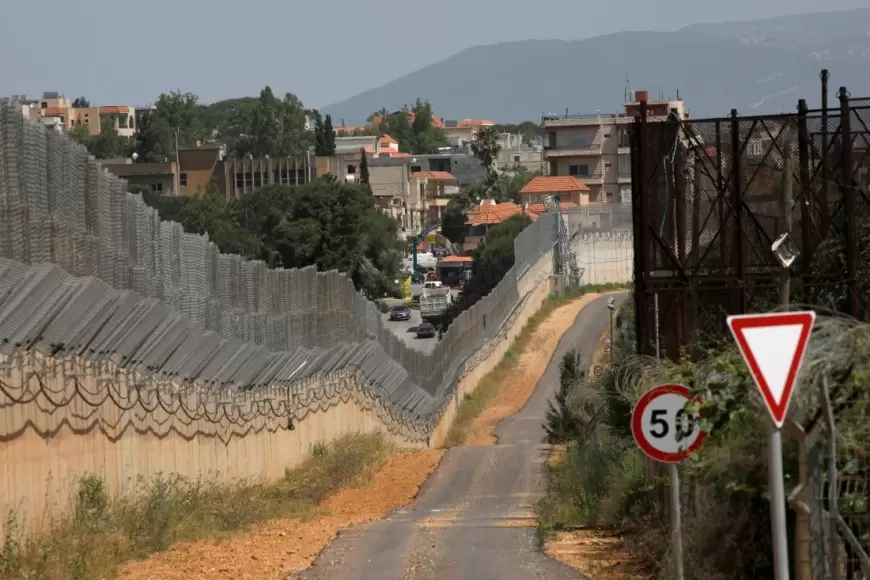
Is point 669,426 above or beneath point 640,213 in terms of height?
beneath

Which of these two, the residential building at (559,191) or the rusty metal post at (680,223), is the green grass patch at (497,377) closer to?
the rusty metal post at (680,223)

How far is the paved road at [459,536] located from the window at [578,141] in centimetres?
9481

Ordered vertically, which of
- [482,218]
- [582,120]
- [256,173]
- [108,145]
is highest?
[108,145]

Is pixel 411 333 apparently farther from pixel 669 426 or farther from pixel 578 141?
pixel 669 426

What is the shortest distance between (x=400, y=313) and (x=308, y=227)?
8.27m

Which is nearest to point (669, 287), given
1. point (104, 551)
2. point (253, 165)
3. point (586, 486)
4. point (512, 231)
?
point (586, 486)

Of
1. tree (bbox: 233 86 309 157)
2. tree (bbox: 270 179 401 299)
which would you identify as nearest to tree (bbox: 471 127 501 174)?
tree (bbox: 233 86 309 157)

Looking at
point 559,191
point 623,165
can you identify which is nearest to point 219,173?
point 559,191

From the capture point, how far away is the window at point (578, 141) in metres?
133

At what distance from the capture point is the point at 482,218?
5517 inches

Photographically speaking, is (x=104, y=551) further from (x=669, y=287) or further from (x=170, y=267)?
(x=669, y=287)

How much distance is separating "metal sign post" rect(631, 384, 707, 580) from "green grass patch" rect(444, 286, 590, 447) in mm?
42637

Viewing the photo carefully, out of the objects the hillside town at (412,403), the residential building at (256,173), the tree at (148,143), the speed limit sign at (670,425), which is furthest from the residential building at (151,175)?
the speed limit sign at (670,425)

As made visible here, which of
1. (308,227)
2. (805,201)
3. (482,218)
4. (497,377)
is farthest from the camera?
(482,218)
